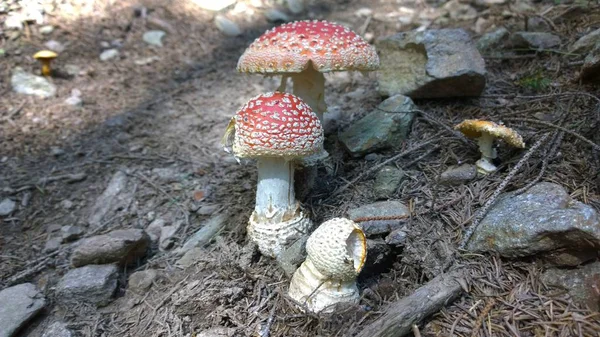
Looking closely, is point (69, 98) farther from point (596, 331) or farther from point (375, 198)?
point (596, 331)

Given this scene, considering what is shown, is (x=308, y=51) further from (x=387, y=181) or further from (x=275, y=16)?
(x=275, y=16)

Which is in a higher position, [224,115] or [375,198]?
[375,198]

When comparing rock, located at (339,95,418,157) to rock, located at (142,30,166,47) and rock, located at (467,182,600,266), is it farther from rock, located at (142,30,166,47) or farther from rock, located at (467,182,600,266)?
rock, located at (142,30,166,47)

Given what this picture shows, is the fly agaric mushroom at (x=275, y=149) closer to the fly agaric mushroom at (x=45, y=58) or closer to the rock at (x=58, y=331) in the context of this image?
the rock at (x=58, y=331)

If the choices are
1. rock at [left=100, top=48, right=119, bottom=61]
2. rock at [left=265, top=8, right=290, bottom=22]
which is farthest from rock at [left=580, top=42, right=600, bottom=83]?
rock at [left=100, top=48, right=119, bottom=61]

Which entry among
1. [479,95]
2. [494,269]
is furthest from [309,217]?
[479,95]

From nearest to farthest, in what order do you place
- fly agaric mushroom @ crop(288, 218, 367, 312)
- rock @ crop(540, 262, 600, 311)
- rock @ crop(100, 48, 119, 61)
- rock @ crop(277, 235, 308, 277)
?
rock @ crop(540, 262, 600, 311) → fly agaric mushroom @ crop(288, 218, 367, 312) → rock @ crop(277, 235, 308, 277) → rock @ crop(100, 48, 119, 61)
